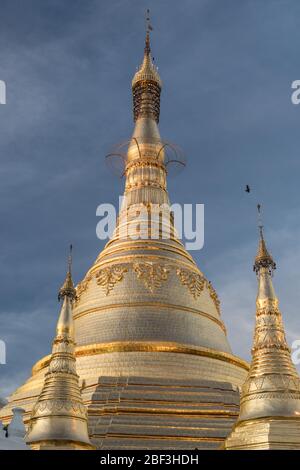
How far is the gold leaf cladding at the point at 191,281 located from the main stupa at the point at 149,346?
56 mm

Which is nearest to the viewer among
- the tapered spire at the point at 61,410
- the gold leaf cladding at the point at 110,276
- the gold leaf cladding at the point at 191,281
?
the tapered spire at the point at 61,410

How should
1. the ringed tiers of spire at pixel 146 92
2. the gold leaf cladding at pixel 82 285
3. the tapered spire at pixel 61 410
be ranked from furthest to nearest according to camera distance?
the ringed tiers of spire at pixel 146 92, the gold leaf cladding at pixel 82 285, the tapered spire at pixel 61 410

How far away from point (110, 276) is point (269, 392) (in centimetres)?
1164

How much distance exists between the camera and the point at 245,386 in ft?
59.0

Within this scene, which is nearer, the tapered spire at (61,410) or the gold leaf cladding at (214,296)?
the tapered spire at (61,410)

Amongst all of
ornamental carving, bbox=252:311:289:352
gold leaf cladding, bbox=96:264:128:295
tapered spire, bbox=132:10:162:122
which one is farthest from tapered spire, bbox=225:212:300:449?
tapered spire, bbox=132:10:162:122

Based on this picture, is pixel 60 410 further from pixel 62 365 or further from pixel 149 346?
pixel 149 346

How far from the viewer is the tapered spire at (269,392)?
16.3 m

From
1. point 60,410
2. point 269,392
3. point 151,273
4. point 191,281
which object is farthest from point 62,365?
point 191,281

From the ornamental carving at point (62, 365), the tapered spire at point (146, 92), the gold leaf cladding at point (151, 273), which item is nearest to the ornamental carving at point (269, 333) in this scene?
the ornamental carving at point (62, 365)

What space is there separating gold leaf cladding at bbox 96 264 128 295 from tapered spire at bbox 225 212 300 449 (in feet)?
29.1

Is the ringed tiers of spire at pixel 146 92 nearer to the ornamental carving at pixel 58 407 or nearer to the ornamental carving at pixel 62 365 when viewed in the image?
the ornamental carving at pixel 62 365

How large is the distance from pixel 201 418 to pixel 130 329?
533 centimetres

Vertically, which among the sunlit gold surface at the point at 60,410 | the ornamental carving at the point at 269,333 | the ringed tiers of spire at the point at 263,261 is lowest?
the sunlit gold surface at the point at 60,410
